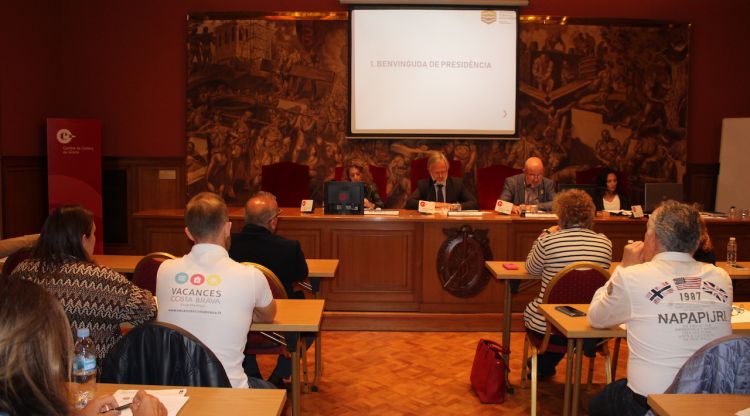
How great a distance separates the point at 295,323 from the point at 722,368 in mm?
1668

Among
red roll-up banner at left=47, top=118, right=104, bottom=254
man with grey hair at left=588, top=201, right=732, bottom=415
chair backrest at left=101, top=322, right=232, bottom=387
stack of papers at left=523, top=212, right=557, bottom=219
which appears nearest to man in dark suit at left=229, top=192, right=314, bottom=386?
chair backrest at left=101, top=322, right=232, bottom=387

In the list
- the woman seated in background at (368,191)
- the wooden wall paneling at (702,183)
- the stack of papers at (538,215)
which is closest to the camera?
the stack of papers at (538,215)

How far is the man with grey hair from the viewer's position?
237 centimetres

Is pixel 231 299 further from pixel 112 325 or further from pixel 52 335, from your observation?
pixel 52 335

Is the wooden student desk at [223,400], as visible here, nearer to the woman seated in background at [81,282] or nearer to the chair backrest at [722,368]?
the woman seated in background at [81,282]

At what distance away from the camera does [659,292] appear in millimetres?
2387

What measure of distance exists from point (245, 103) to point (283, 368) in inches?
199

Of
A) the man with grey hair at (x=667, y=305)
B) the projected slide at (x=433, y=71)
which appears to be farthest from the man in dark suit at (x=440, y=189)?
the man with grey hair at (x=667, y=305)

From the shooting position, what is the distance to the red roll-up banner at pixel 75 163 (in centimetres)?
746

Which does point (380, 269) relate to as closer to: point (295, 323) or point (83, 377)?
point (295, 323)

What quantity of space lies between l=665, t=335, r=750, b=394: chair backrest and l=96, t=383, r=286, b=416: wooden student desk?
1296mm

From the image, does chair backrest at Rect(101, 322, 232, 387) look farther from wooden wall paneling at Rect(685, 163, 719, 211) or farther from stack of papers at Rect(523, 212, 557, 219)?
wooden wall paneling at Rect(685, 163, 719, 211)

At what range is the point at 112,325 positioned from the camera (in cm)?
257

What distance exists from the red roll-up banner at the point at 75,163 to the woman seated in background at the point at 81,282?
5.29 metres
